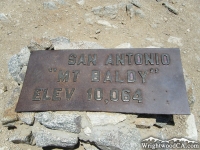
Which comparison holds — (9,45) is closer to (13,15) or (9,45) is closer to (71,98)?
(13,15)

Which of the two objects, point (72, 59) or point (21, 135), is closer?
point (21, 135)

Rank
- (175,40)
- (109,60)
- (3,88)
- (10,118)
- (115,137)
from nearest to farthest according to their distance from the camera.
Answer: (115,137), (10,118), (109,60), (3,88), (175,40)

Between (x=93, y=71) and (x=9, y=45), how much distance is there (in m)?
2.15

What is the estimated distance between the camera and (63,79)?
2.58 m

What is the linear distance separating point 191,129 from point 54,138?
6.20ft

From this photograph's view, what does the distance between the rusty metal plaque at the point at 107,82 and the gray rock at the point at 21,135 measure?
281 millimetres

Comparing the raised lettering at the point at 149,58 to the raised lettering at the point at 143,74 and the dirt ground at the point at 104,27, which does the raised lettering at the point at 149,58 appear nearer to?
the raised lettering at the point at 143,74

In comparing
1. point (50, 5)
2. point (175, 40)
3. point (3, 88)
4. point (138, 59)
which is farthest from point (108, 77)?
point (50, 5)

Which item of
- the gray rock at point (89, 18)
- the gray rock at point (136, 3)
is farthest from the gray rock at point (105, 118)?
the gray rock at point (136, 3)

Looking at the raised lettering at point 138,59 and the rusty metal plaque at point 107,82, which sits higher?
the raised lettering at point 138,59

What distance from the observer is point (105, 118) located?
232cm

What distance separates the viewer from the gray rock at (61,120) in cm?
232

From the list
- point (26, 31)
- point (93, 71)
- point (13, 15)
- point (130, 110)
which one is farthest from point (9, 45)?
point (130, 110)

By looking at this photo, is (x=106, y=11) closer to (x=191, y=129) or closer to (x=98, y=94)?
(x=98, y=94)
